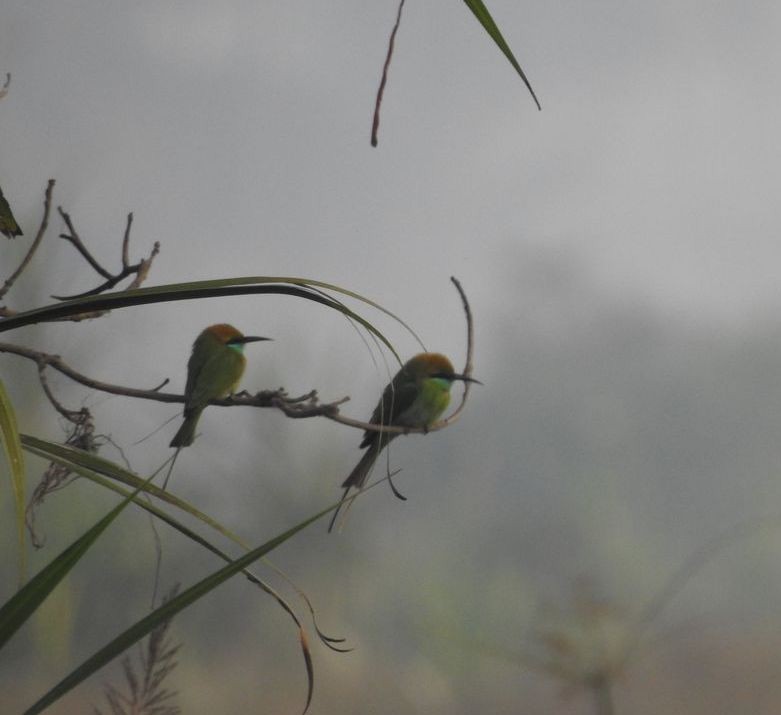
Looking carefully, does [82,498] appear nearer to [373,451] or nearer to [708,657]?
[373,451]

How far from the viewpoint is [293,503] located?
6.48 ft

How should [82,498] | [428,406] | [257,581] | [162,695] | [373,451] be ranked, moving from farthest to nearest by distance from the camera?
1. [82,498]
2. [428,406]
3. [373,451]
4. [162,695]
5. [257,581]

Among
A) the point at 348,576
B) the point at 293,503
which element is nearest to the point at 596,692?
the point at 348,576

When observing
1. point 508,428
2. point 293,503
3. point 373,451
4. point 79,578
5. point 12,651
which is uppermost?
point 373,451

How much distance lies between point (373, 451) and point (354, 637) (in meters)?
0.97

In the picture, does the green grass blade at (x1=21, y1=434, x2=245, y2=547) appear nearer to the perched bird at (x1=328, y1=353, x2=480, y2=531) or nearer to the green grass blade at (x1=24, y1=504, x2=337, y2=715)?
the green grass blade at (x1=24, y1=504, x2=337, y2=715)

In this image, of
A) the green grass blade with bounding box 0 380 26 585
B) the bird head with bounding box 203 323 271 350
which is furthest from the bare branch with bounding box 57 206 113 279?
the bird head with bounding box 203 323 271 350

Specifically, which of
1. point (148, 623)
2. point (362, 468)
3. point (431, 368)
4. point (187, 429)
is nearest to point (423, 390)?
point (431, 368)

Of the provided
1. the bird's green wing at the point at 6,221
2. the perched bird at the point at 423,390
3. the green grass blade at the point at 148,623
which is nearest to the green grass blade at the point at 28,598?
the green grass blade at the point at 148,623

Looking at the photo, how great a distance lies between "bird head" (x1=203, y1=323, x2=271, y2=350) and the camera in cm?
114

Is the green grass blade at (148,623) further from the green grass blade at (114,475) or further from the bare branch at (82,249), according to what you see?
the bare branch at (82,249)

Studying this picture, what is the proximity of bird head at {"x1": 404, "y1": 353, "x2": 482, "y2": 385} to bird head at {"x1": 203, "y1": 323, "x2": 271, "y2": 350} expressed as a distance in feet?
0.78

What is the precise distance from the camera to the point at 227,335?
1165mm

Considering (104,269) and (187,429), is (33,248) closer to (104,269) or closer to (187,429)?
(104,269)
